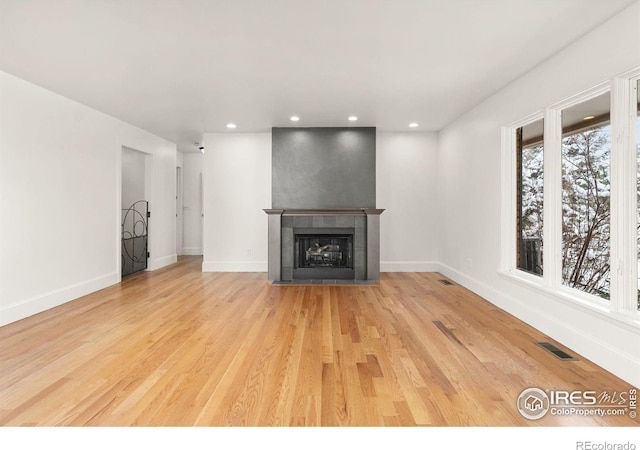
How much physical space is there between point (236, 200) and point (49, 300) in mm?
3199

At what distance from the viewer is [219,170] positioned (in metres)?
6.61

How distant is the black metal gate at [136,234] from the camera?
6336mm

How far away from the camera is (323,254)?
20.3 feet

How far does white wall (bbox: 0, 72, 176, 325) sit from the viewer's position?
3.70m

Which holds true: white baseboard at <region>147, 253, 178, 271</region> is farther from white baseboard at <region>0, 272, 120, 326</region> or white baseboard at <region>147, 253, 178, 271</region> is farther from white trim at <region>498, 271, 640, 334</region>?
white trim at <region>498, 271, 640, 334</region>

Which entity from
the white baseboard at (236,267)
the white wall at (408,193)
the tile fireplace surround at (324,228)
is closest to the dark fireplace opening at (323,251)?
the tile fireplace surround at (324,228)

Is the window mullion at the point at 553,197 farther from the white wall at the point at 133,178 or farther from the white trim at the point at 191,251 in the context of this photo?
the white trim at the point at 191,251

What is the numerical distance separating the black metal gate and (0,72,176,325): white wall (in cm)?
68

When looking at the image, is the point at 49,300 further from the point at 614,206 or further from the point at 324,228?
the point at 614,206

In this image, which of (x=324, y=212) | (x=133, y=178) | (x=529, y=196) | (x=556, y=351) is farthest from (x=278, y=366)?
(x=133, y=178)

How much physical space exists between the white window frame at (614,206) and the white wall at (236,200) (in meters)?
4.29

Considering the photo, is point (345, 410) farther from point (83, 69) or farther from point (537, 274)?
point (83, 69)

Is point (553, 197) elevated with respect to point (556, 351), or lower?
elevated

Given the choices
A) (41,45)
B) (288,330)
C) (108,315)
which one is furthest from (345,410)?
(41,45)
